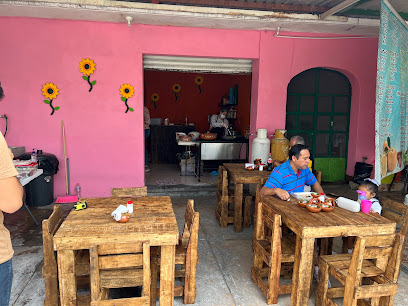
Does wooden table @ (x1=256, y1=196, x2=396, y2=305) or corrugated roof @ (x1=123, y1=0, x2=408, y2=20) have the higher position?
corrugated roof @ (x1=123, y1=0, x2=408, y2=20)

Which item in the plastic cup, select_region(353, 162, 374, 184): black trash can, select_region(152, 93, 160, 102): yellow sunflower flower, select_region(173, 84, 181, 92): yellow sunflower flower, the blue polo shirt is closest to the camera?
the plastic cup

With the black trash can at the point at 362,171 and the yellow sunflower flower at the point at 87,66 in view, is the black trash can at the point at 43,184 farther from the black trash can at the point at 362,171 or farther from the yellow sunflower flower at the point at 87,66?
the black trash can at the point at 362,171

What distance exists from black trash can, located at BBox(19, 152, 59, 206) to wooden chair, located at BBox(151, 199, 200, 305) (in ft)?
11.9

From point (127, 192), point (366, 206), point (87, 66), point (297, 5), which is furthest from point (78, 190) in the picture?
point (297, 5)

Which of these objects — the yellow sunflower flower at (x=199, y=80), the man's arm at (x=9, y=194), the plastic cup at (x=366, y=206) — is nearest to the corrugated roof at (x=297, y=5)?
the plastic cup at (x=366, y=206)

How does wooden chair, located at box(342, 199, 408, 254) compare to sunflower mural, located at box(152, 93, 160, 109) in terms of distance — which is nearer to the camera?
wooden chair, located at box(342, 199, 408, 254)

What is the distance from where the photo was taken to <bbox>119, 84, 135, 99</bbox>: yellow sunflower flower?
6.18 meters

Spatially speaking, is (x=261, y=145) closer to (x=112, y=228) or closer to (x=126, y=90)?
(x=126, y=90)

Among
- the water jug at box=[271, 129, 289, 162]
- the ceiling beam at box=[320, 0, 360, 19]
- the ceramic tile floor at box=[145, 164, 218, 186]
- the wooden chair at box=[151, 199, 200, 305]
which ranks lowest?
the ceramic tile floor at box=[145, 164, 218, 186]

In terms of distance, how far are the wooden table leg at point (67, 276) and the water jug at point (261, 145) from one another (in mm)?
4631

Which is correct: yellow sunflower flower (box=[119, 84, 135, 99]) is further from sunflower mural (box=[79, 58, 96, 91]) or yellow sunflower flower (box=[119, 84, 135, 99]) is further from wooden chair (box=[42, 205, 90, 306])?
wooden chair (box=[42, 205, 90, 306])

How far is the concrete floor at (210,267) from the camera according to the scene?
10.3 feet

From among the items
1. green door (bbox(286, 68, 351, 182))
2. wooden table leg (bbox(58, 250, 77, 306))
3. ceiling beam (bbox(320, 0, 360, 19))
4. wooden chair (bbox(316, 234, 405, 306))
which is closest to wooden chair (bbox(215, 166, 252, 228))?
wooden chair (bbox(316, 234, 405, 306))

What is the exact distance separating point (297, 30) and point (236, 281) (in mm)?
5278
